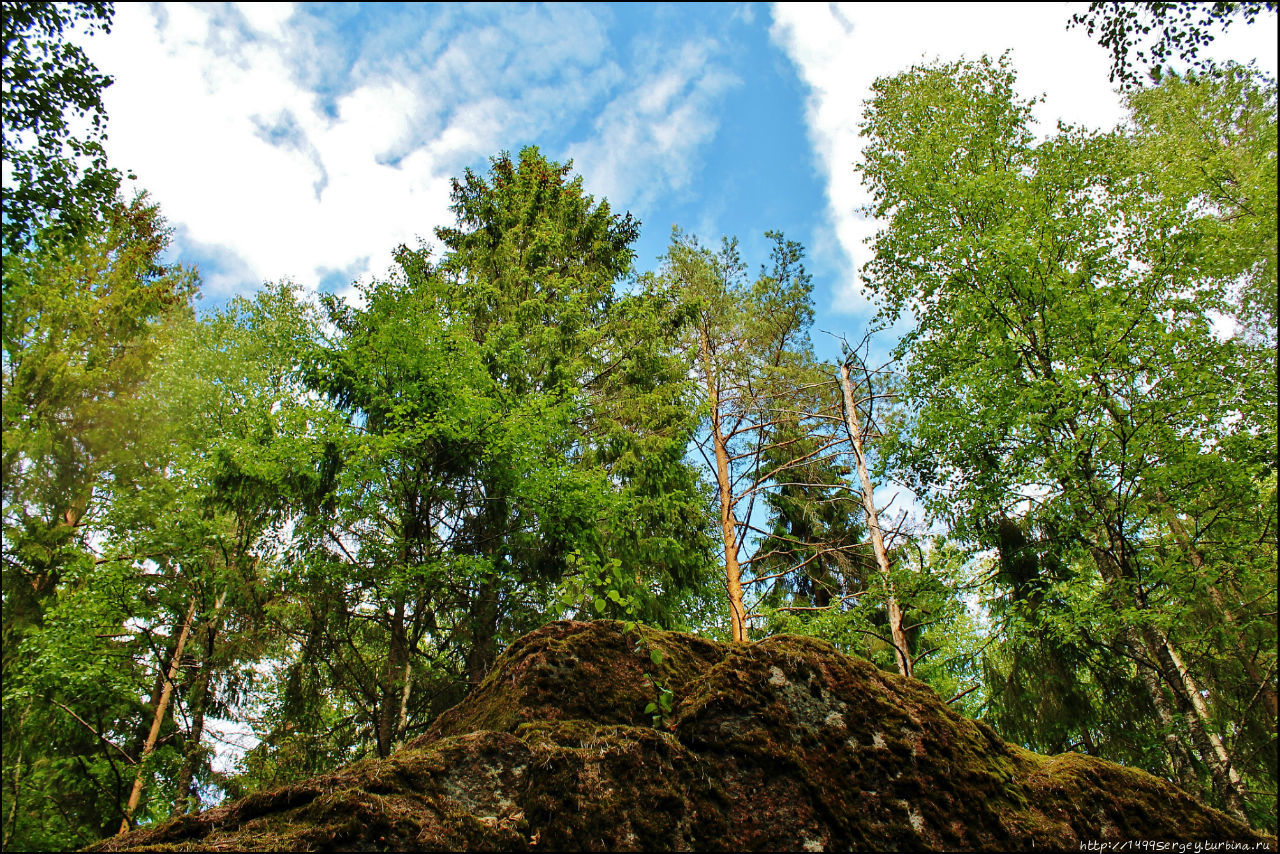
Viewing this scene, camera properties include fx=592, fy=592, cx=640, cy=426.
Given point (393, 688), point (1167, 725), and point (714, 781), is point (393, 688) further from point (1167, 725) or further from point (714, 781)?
point (1167, 725)

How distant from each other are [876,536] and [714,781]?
540cm

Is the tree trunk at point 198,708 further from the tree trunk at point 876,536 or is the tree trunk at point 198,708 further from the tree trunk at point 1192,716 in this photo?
the tree trunk at point 1192,716

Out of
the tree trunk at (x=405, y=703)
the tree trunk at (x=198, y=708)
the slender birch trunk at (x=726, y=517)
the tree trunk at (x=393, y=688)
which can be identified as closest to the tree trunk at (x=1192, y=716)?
the slender birch trunk at (x=726, y=517)

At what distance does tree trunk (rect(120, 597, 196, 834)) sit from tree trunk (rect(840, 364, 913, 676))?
365 inches

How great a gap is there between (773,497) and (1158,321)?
271 inches

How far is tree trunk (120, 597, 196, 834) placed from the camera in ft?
25.7

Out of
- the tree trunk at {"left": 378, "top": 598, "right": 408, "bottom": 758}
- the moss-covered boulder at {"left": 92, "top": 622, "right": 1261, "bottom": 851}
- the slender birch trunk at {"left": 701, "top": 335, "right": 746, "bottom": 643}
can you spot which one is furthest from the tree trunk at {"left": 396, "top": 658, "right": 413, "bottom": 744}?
the moss-covered boulder at {"left": 92, "top": 622, "right": 1261, "bottom": 851}

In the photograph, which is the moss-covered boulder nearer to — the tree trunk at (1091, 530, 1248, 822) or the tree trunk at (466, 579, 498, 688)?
the tree trunk at (1091, 530, 1248, 822)

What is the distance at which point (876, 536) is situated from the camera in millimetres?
7543

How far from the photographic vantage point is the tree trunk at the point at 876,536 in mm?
6781

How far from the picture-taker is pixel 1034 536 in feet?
31.2

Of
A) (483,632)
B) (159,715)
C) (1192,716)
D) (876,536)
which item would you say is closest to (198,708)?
(159,715)

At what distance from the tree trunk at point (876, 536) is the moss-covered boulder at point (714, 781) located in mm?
2918

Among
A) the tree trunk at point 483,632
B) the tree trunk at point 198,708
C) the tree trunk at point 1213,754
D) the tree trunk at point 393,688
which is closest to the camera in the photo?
the tree trunk at point 1213,754
